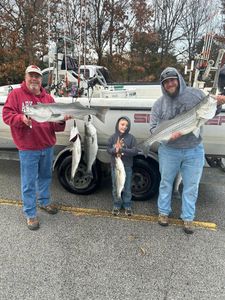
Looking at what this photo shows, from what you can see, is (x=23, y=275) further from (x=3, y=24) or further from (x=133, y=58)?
(x=133, y=58)

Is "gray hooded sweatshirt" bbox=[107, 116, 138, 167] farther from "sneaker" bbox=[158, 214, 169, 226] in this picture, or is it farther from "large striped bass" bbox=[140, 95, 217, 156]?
"sneaker" bbox=[158, 214, 169, 226]

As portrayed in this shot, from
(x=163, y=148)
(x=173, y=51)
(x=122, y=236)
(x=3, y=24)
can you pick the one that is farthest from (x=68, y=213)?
(x=173, y=51)

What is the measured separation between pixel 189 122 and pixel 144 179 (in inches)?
57.7

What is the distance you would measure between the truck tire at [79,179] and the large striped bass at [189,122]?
1341mm

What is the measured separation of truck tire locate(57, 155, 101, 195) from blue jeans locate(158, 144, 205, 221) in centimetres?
117

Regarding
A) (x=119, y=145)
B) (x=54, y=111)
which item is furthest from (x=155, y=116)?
(x=54, y=111)

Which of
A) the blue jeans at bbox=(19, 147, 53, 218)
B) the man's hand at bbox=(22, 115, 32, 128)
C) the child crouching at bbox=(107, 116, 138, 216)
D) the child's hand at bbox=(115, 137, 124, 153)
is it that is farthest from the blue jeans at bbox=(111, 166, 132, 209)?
the man's hand at bbox=(22, 115, 32, 128)

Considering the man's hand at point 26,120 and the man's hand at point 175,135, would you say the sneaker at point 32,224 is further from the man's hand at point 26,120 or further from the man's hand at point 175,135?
the man's hand at point 175,135

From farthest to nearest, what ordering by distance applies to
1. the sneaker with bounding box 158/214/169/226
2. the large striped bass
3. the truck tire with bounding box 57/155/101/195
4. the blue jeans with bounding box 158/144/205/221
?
the truck tire with bounding box 57/155/101/195
the sneaker with bounding box 158/214/169/226
the blue jeans with bounding box 158/144/205/221
the large striped bass

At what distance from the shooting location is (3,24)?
54.1 feet

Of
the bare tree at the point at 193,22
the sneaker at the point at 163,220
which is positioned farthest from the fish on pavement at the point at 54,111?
the bare tree at the point at 193,22

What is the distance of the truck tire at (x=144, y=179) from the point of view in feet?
14.8

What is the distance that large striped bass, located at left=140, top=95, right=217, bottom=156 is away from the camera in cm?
327

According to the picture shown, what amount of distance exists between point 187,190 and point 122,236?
936mm
